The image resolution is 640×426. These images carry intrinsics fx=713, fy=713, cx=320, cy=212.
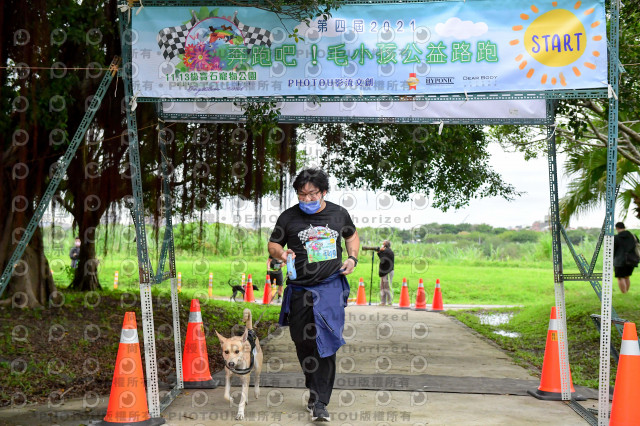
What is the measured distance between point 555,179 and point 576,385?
2537mm

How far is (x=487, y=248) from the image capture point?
4159 cm

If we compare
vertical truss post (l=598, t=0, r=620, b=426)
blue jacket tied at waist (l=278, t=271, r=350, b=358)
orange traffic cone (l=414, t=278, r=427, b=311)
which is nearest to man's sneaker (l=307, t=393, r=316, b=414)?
blue jacket tied at waist (l=278, t=271, r=350, b=358)

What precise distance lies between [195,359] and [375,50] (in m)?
3.64

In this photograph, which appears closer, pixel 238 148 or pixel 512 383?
pixel 512 383

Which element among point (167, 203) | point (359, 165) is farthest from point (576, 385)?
point (359, 165)

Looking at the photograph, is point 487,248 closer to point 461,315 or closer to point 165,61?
point 461,315

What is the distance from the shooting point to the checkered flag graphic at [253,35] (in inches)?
238

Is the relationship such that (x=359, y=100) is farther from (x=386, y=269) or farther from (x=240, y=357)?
(x=386, y=269)

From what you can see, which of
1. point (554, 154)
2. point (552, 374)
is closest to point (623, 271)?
point (552, 374)

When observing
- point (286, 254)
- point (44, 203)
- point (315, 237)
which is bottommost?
point (286, 254)

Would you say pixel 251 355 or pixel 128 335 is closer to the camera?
pixel 128 335

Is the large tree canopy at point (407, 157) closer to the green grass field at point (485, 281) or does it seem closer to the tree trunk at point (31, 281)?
the green grass field at point (485, 281)

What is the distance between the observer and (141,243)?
6.15 metres

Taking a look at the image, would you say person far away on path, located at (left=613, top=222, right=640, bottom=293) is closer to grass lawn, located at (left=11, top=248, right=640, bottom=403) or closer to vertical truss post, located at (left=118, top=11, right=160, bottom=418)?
grass lawn, located at (left=11, top=248, right=640, bottom=403)
